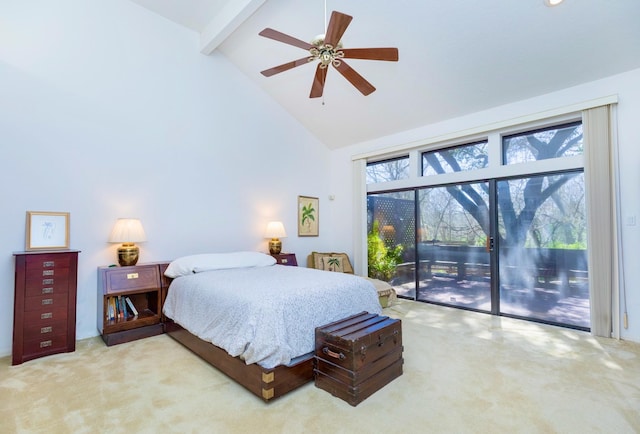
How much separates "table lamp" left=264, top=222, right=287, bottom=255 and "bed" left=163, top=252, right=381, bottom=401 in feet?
4.80

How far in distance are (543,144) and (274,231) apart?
367cm

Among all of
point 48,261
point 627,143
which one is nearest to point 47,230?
point 48,261

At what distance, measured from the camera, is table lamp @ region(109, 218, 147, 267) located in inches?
132

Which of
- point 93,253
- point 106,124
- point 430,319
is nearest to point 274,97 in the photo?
point 106,124

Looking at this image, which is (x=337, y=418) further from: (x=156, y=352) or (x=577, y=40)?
(x=577, y=40)

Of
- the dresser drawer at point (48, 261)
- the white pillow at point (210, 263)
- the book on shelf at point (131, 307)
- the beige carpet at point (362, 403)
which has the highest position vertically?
the dresser drawer at point (48, 261)

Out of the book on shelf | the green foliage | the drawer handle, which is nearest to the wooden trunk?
the drawer handle

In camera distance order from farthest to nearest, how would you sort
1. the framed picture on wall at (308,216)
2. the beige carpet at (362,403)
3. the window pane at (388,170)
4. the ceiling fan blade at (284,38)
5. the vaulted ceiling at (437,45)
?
the framed picture on wall at (308,216) < the window pane at (388,170) < the vaulted ceiling at (437,45) < the ceiling fan blade at (284,38) < the beige carpet at (362,403)

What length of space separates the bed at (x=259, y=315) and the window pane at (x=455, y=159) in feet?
8.66

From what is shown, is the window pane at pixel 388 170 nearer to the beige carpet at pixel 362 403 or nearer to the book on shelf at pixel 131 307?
the beige carpet at pixel 362 403

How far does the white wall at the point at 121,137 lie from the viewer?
3006 mm

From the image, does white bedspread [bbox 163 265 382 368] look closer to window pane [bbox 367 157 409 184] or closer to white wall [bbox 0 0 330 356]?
white wall [bbox 0 0 330 356]

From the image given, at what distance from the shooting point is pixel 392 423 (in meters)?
1.85

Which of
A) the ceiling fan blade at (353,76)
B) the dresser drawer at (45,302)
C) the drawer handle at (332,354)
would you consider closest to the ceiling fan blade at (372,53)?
the ceiling fan blade at (353,76)
